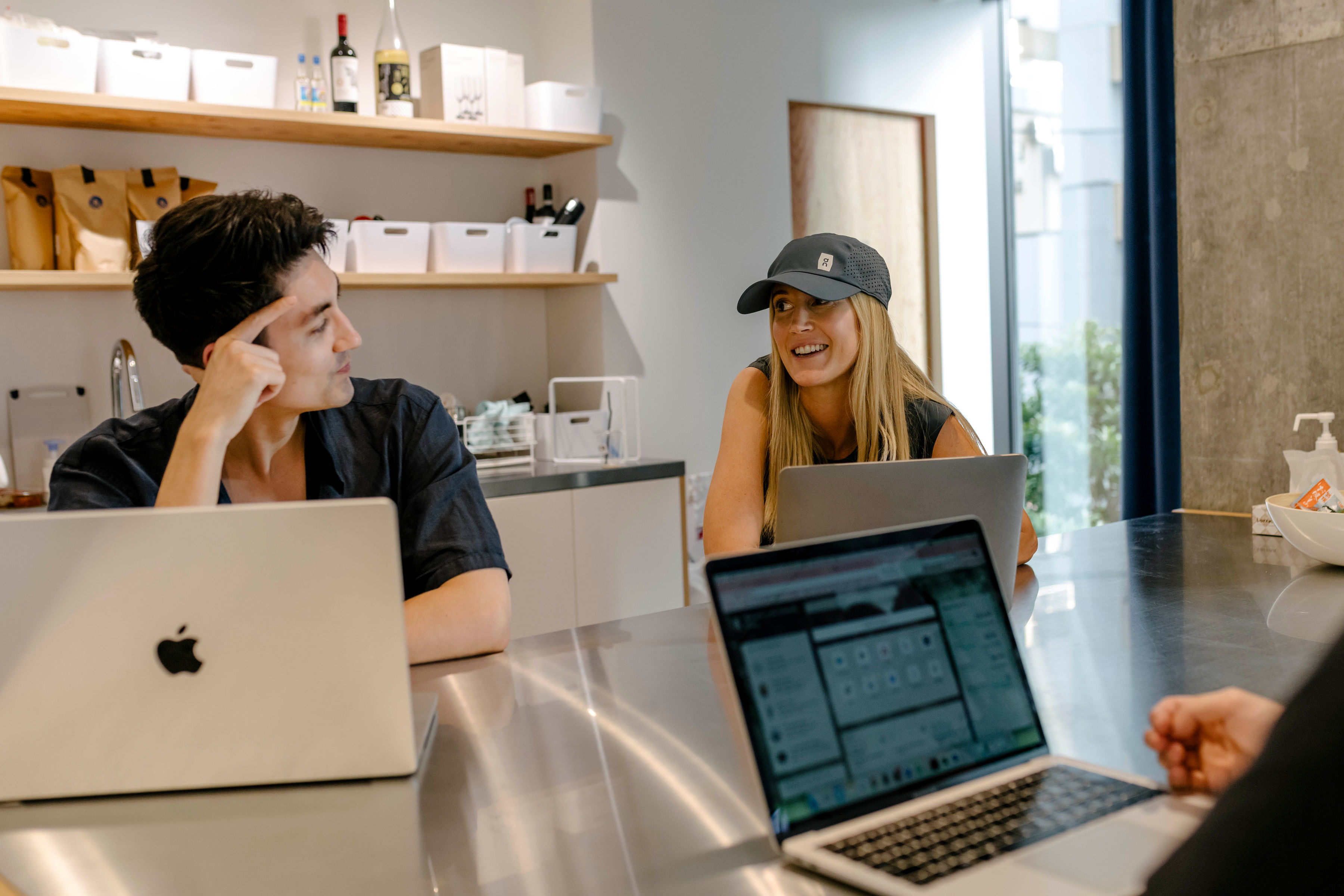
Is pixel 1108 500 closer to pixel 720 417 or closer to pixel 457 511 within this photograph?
pixel 720 417

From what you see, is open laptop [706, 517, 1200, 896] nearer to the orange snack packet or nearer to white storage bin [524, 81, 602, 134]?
the orange snack packet

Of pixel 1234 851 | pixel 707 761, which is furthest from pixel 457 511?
pixel 1234 851

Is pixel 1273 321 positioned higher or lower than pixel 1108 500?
higher

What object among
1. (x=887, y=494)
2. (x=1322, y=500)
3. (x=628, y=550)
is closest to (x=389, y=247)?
(x=628, y=550)

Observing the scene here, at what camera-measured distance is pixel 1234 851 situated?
0.35 meters

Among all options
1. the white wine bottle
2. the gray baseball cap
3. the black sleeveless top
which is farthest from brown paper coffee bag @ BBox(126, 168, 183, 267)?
the black sleeveless top

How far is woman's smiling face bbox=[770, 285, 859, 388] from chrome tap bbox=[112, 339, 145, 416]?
1965 millimetres

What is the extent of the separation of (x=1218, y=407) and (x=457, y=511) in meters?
1.78

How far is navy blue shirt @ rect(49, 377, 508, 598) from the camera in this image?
4.82 ft

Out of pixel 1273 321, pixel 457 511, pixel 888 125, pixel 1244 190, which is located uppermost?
pixel 888 125

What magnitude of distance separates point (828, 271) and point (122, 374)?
2110 mm

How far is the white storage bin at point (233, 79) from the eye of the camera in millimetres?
2980

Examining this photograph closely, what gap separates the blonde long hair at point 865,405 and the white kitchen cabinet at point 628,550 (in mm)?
1316

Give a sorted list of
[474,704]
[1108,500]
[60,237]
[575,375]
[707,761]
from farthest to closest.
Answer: [1108,500] → [575,375] → [60,237] → [474,704] → [707,761]
